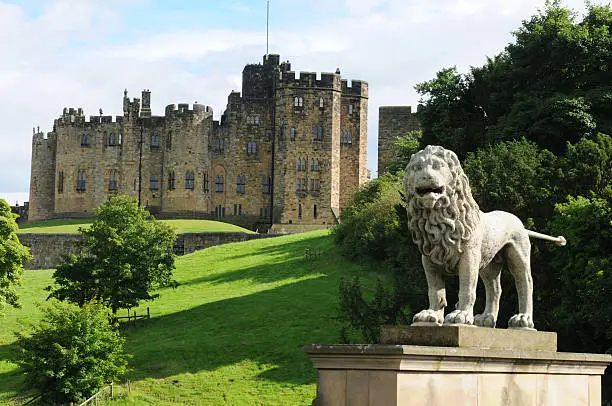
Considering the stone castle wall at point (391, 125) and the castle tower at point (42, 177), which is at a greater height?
the stone castle wall at point (391, 125)

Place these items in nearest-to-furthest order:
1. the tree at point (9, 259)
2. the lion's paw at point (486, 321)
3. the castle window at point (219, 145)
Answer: the lion's paw at point (486, 321) → the tree at point (9, 259) → the castle window at point (219, 145)

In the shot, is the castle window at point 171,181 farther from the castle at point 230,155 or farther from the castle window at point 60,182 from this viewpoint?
the castle window at point 60,182

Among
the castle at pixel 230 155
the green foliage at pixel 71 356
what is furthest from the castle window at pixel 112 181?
the green foliage at pixel 71 356

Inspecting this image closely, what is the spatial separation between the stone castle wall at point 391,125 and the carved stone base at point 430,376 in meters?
93.4

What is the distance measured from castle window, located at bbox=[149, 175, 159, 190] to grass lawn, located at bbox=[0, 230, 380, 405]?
33.7m

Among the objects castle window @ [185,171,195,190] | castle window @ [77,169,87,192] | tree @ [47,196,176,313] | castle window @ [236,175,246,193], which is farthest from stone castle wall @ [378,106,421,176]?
tree @ [47,196,176,313]

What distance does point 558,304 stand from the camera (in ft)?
120

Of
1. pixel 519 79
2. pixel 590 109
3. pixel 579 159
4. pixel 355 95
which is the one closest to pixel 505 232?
pixel 579 159

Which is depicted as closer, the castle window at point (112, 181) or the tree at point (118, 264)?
the tree at point (118, 264)

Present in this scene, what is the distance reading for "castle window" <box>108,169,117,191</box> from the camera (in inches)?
4427

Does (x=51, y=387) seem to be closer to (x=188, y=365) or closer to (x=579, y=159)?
(x=188, y=365)

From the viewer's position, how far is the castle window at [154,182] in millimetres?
111438

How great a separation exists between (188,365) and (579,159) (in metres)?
19.5

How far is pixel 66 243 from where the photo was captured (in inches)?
3703
